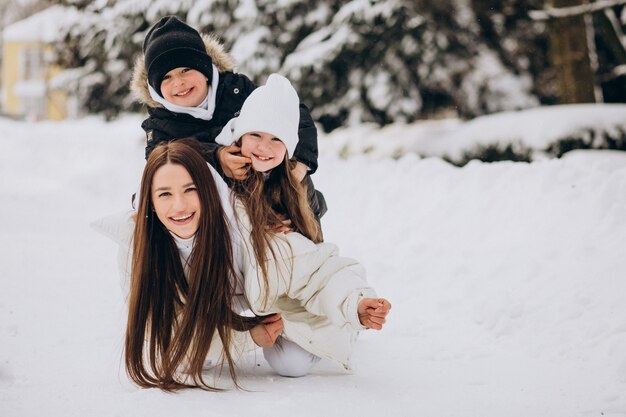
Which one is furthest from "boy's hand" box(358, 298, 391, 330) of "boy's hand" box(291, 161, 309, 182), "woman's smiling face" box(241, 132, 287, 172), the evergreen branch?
the evergreen branch

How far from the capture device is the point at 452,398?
3.02m

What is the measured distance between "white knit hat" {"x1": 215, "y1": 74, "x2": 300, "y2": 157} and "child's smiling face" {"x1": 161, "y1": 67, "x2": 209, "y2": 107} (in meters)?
0.38

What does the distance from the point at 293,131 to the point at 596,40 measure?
9.38 m

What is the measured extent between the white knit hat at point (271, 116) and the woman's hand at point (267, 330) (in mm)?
782

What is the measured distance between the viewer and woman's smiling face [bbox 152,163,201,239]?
2.96m

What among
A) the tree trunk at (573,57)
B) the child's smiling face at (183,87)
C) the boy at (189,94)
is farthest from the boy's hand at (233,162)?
the tree trunk at (573,57)

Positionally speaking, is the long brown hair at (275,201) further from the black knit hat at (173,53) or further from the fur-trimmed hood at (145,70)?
the fur-trimmed hood at (145,70)

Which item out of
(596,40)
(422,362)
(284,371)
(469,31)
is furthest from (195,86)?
(596,40)

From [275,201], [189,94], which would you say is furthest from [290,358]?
[189,94]

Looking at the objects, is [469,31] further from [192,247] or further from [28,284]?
[192,247]

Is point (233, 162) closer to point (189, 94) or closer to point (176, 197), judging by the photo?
point (176, 197)

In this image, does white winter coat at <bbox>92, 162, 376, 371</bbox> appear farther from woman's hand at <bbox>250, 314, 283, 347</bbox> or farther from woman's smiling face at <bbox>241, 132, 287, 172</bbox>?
woman's smiling face at <bbox>241, 132, 287, 172</bbox>

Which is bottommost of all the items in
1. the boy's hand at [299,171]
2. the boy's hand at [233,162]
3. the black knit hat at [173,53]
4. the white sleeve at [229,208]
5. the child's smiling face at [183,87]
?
the white sleeve at [229,208]

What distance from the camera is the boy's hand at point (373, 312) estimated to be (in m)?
2.79
